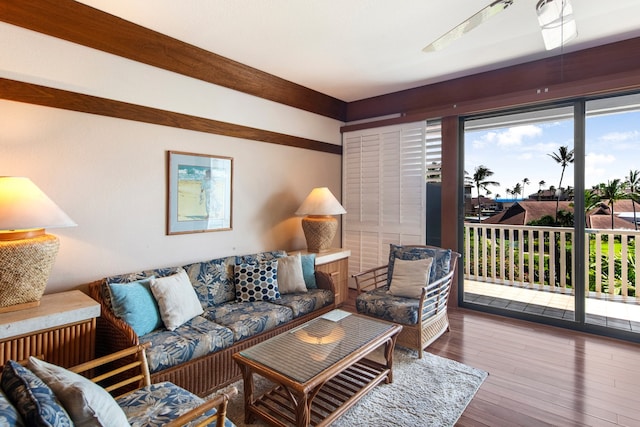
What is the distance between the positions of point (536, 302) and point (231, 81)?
456cm

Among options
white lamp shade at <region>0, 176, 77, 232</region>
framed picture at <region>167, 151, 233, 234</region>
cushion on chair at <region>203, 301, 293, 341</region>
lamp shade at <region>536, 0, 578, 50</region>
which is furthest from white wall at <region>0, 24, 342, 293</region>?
lamp shade at <region>536, 0, 578, 50</region>

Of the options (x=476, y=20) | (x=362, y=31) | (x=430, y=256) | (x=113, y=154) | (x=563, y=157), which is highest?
(x=362, y=31)

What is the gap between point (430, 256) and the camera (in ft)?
11.3

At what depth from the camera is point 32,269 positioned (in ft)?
6.55

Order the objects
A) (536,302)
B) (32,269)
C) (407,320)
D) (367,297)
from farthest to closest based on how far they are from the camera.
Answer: (536,302) → (367,297) → (407,320) → (32,269)

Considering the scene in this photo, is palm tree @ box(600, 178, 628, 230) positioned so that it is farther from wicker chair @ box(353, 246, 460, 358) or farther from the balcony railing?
wicker chair @ box(353, 246, 460, 358)

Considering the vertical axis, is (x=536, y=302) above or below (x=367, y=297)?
below

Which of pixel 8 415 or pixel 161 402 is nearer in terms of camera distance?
pixel 8 415

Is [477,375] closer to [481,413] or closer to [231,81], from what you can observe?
[481,413]

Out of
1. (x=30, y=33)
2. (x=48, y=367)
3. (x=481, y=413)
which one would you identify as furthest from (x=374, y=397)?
(x=30, y=33)

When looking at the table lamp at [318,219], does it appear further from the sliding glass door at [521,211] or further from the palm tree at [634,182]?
the palm tree at [634,182]

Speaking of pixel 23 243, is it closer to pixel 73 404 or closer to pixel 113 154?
pixel 113 154

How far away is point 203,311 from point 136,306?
1.94 ft

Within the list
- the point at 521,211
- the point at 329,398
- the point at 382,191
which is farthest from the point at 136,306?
the point at 521,211
